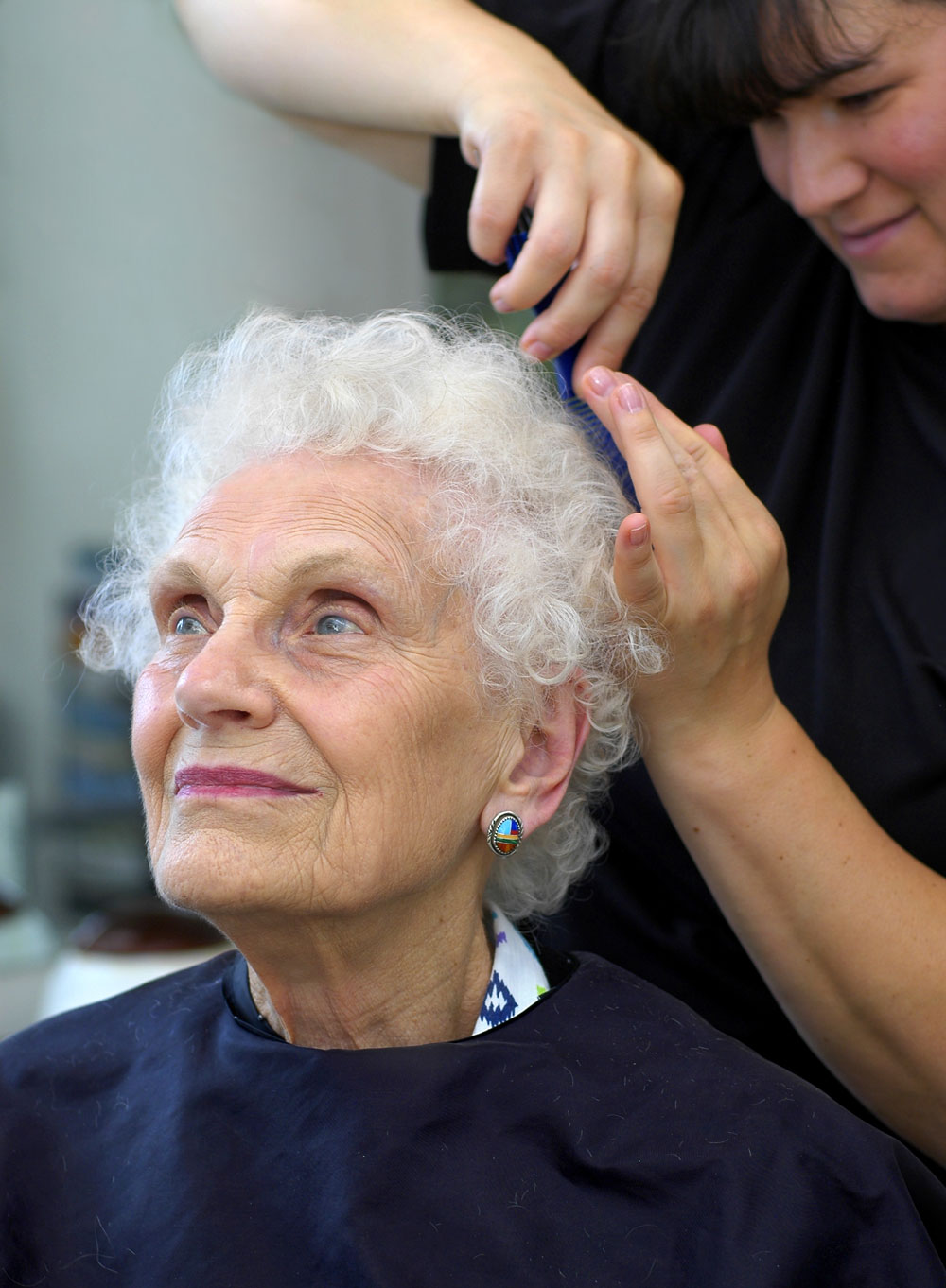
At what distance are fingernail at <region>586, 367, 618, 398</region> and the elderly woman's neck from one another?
2.01ft

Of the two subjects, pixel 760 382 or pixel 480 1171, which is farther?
pixel 760 382

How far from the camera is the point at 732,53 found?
137 centimetres

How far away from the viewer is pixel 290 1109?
125 centimetres

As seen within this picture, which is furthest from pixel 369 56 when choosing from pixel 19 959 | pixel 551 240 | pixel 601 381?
pixel 19 959

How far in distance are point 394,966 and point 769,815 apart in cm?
45

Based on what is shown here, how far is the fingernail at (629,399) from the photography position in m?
1.24

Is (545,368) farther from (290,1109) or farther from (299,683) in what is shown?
(290,1109)

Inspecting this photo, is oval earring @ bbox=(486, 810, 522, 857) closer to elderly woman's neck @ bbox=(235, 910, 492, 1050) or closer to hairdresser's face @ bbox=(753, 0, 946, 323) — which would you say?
elderly woman's neck @ bbox=(235, 910, 492, 1050)

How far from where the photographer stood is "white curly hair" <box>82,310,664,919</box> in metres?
1.31

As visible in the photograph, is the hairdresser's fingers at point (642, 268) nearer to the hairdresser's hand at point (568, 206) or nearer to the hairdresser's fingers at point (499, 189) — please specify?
the hairdresser's hand at point (568, 206)

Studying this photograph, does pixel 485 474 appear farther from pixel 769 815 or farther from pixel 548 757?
pixel 769 815

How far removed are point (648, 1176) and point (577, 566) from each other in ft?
2.15

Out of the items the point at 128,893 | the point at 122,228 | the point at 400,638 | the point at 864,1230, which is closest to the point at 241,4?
the point at 400,638

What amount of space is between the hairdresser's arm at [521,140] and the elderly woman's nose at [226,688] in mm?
553
